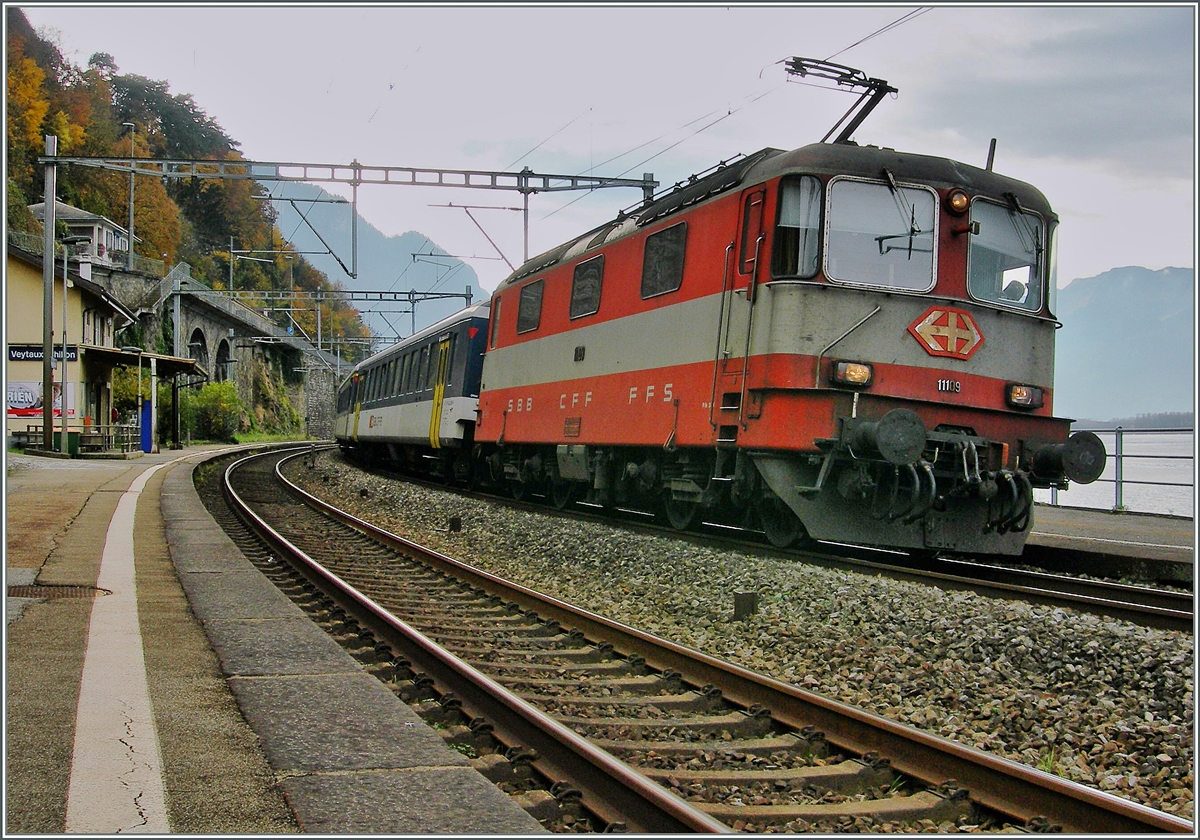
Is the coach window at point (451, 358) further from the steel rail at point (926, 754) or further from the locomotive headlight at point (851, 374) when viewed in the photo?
the steel rail at point (926, 754)

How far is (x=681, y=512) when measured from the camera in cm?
1144

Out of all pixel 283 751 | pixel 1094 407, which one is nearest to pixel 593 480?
pixel 283 751

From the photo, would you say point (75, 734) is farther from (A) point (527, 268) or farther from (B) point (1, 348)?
(A) point (527, 268)

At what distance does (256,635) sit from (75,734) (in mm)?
2236

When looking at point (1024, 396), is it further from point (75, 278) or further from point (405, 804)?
point (75, 278)

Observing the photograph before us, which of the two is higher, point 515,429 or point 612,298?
point 612,298

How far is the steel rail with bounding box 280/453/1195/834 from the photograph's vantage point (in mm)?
3500

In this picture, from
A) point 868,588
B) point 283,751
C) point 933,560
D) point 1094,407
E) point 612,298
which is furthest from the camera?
point 1094,407

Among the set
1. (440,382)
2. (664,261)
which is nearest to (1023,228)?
(664,261)

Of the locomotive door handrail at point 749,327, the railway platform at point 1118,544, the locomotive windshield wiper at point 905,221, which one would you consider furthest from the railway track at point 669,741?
the railway platform at point 1118,544

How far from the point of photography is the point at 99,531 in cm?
1130

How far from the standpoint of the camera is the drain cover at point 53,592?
7.12m

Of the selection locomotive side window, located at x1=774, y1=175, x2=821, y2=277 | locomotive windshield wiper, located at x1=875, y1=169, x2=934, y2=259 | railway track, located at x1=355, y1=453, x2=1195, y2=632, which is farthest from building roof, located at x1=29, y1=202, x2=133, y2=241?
locomotive windshield wiper, located at x1=875, y1=169, x2=934, y2=259

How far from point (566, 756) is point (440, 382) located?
1638 centimetres
